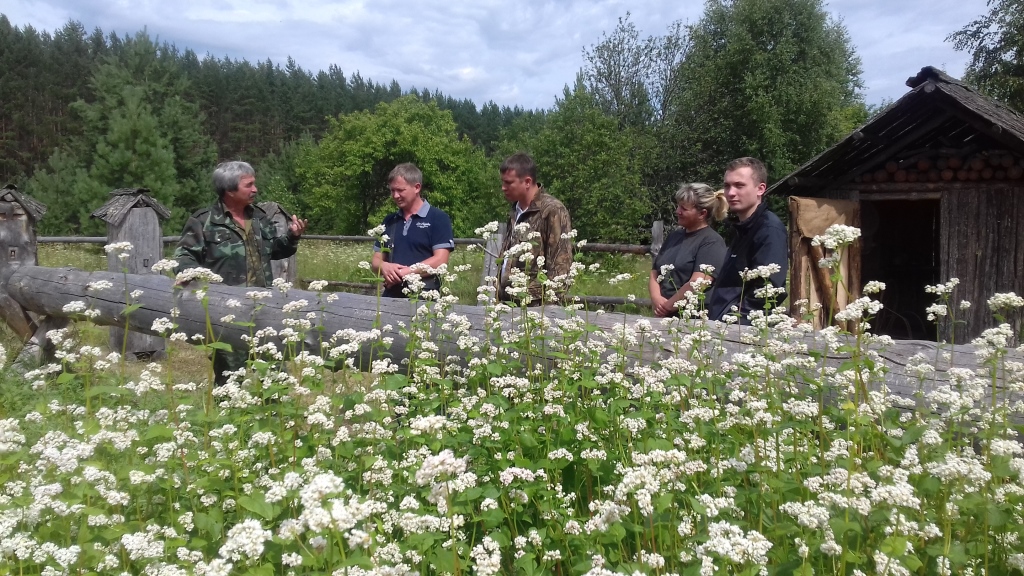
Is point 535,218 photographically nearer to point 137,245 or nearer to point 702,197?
point 702,197

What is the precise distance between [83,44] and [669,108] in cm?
5117

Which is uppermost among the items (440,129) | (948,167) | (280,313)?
(440,129)

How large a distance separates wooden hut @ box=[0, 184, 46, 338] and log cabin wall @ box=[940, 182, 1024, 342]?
35.9 feet

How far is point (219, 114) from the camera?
6831cm

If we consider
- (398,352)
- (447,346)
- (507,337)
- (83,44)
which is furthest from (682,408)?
(83,44)

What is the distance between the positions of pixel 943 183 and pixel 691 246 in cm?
516

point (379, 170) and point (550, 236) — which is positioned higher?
point (379, 170)

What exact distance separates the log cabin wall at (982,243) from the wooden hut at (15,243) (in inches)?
431

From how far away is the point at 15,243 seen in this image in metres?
8.33

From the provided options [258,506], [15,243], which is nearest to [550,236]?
[258,506]

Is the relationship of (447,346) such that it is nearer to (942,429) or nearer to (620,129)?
(942,429)

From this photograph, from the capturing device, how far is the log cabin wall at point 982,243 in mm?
8227

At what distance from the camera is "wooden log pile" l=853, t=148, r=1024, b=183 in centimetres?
816

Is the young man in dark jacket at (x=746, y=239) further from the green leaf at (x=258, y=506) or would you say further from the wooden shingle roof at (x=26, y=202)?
the wooden shingle roof at (x=26, y=202)
